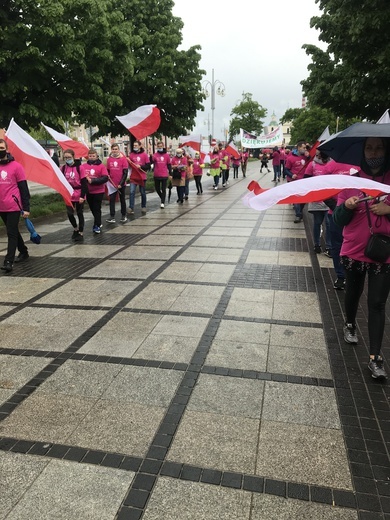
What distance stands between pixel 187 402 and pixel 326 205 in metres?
4.33

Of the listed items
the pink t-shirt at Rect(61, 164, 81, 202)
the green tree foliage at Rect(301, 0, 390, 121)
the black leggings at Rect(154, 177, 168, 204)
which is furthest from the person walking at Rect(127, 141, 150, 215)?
the green tree foliage at Rect(301, 0, 390, 121)

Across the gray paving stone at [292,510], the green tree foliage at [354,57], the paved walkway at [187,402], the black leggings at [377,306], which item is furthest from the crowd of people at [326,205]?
the green tree foliage at [354,57]

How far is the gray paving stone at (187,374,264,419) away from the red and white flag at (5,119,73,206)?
4511 millimetres

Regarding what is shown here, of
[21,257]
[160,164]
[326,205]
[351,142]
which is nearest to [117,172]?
[160,164]

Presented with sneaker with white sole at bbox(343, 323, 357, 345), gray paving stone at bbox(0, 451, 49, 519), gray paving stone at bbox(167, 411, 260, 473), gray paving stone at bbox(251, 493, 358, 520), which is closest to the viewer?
gray paving stone at bbox(251, 493, 358, 520)

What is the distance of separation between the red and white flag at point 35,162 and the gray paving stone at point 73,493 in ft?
16.7

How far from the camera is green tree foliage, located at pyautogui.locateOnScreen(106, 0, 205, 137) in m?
21.7

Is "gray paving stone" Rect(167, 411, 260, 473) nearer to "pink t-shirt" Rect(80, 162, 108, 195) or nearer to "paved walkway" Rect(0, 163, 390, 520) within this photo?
"paved walkway" Rect(0, 163, 390, 520)

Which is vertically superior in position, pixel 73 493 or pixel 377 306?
pixel 377 306

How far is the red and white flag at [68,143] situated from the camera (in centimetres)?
1054

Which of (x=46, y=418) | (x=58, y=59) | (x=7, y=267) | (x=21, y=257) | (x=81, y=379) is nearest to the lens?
(x=46, y=418)

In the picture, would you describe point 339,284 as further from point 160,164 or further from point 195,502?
point 160,164

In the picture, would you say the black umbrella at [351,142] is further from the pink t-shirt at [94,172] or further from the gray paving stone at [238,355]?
the pink t-shirt at [94,172]

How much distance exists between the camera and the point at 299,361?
3959mm
